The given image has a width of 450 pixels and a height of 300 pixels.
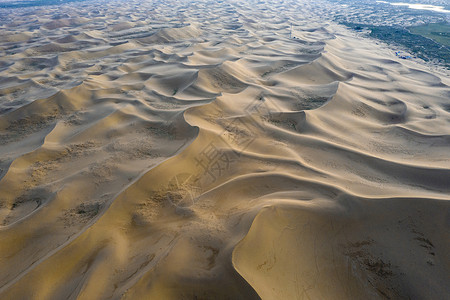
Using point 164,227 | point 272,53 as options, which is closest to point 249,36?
point 272,53

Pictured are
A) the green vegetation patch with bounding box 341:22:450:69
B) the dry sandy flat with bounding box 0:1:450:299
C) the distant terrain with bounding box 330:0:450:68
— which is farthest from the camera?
the distant terrain with bounding box 330:0:450:68

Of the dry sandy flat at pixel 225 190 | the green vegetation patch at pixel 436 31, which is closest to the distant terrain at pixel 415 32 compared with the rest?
the green vegetation patch at pixel 436 31

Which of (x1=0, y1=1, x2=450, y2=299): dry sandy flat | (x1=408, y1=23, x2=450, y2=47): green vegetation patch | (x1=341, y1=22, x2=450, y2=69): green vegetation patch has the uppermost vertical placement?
(x1=408, y1=23, x2=450, y2=47): green vegetation patch

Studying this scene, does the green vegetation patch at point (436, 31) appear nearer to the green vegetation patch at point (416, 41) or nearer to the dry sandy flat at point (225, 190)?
the green vegetation patch at point (416, 41)

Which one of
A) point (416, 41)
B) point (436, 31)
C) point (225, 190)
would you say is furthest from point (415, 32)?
point (225, 190)

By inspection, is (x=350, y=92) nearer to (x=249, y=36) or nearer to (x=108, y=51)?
(x=249, y=36)

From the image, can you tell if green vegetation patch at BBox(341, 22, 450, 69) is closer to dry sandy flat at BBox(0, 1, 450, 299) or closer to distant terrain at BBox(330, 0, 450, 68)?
distant terrain at BBox(330, 0, 450, 68)

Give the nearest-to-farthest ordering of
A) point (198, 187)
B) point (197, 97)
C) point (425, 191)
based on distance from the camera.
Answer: point (425, 191) → point (198, 187) → point (197, 97)

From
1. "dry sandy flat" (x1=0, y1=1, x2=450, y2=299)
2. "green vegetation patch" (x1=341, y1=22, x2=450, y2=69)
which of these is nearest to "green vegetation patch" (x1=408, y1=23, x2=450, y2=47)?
"green vegetation patch" (x1=341, y1=22, x2=450, y2=69)

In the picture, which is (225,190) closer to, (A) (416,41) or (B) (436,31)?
(A) (416,41)
